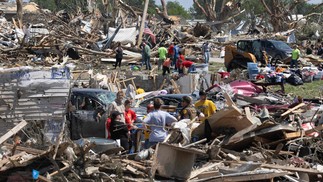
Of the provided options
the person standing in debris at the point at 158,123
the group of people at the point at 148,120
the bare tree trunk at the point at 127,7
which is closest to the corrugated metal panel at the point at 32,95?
the group of people at the point at 148,120

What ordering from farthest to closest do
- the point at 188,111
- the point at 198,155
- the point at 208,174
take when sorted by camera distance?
the point at 188,111 < the point at 198,155 < the point at 208,174

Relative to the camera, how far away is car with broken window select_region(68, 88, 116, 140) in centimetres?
1552

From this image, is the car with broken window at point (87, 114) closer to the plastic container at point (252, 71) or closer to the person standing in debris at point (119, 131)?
the person standing in debris at point (119, 131)

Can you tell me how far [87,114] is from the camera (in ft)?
51.7

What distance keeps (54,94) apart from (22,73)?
33.9 inches

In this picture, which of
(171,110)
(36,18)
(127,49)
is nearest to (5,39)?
(127,49)

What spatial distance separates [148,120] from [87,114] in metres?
3.82

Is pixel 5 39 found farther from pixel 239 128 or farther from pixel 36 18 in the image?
pixel 239 128

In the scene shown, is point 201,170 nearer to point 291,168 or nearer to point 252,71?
point 291,168

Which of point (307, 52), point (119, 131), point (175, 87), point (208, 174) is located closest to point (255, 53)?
point (307, 52)

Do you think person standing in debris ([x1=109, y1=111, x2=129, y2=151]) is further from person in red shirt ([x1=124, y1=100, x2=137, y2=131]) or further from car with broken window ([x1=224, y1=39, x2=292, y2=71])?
car with broken window ([x1=224, y1=39, x2=292, y2=71])

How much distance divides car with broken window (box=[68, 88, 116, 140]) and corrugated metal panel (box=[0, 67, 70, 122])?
1.06 ft

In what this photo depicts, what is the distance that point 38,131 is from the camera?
1496 centimetres

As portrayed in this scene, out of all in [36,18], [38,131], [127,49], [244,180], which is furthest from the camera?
[36,18]
